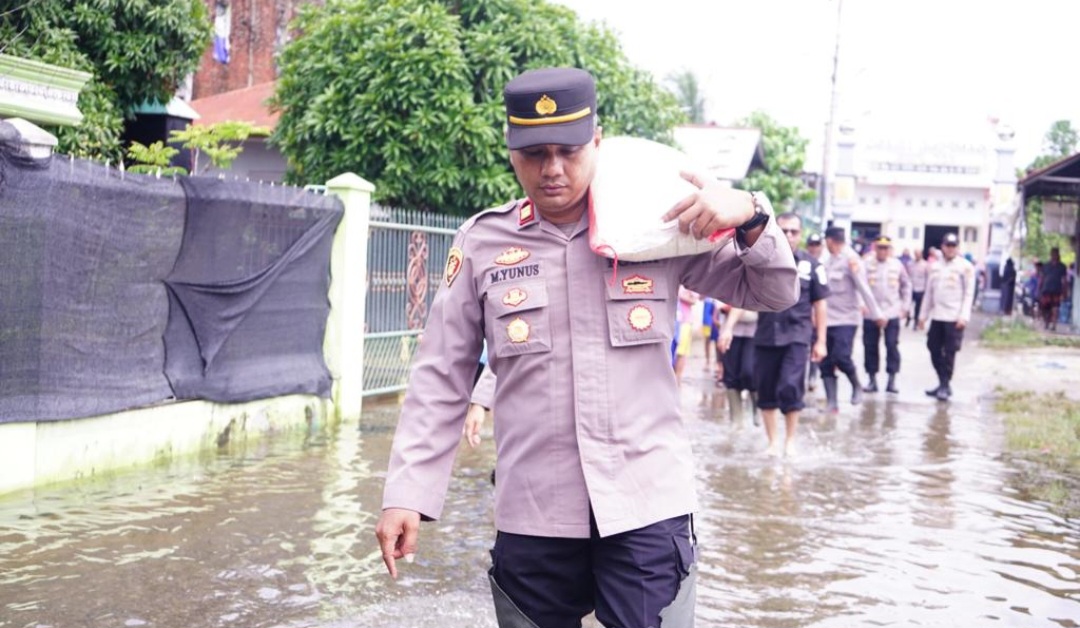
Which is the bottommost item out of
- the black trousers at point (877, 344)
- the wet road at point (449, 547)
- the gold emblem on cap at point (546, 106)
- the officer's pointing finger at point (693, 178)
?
the wet road at point (449, 547)

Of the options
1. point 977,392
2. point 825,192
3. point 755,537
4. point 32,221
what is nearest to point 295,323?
point 32,221

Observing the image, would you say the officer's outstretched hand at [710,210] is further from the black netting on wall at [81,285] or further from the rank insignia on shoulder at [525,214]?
the black netting on wall at [81,285]

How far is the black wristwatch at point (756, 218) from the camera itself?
2930 mm

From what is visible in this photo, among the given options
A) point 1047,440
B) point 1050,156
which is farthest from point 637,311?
point 1050,156

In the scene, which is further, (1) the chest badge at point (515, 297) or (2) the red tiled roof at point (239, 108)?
(2) the red tiled roof at point (239, 108)

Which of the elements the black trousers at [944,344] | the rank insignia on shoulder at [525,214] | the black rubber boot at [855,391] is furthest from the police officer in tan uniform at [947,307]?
the rank insignia on shoulder at [525,214]

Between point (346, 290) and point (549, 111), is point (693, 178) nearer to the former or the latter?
point (549, 111)

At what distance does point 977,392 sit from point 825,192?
15791mm

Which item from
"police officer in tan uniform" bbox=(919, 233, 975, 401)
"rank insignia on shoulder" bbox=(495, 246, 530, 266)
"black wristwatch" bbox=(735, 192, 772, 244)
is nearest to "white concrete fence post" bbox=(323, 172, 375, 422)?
"police officer in tan uniform" bbox=(919, 233, 975, 401)

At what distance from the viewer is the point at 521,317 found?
3045 millimetres

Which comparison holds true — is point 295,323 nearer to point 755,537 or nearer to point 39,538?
point 39,538

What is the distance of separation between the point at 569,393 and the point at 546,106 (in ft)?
2.27

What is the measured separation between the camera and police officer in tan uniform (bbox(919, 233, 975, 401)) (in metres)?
14.1

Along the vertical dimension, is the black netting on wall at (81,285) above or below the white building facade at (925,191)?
below
